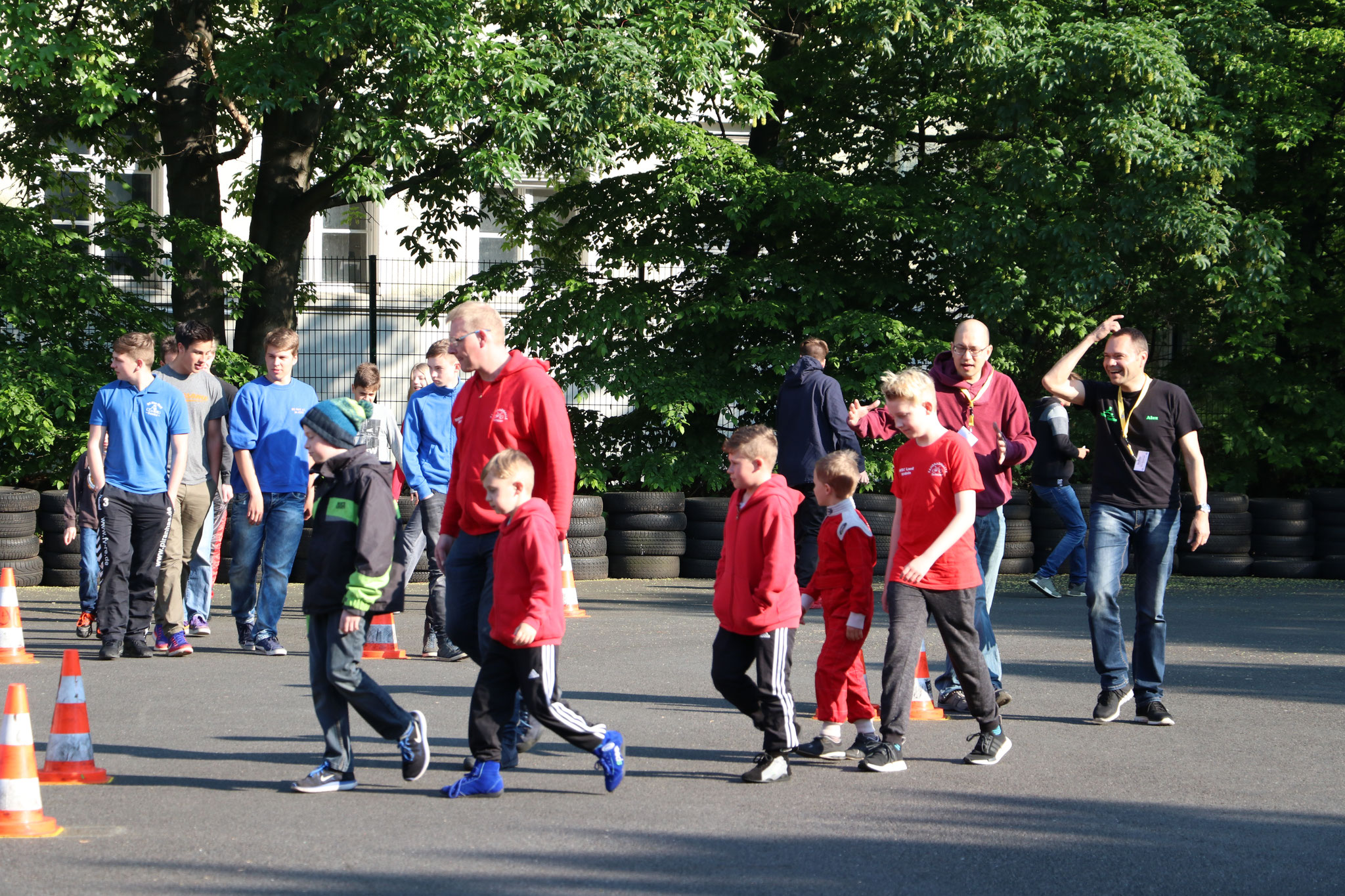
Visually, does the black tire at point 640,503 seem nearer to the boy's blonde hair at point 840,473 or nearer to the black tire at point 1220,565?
Answer: the black tire at point 1220,565

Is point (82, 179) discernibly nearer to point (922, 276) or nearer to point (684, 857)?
point (922, 276)

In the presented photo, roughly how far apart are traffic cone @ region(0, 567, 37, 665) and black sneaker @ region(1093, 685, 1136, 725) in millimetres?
6274

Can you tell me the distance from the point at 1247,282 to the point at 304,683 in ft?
37.0

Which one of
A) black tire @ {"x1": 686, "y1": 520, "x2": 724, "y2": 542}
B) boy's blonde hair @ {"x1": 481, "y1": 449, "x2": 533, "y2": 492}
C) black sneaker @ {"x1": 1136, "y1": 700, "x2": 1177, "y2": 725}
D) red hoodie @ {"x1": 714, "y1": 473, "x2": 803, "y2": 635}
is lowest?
black tire @ {"x1": 686, "y1": 520, "x2": 724, "y2": 542}

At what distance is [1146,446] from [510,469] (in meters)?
3.51

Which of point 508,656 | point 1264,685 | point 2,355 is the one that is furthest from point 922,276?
point 508,656

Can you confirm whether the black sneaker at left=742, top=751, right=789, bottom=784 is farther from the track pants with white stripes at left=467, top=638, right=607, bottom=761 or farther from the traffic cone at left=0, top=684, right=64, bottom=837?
the traffic cone at left=0, top=684, right=64, bottom=837

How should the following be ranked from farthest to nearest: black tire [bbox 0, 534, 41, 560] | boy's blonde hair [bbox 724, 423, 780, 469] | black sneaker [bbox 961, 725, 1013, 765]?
1. black tire [bbox 0, 534, 41, 560]
2. black sneaker [bbox 961, 725, 1013, 765]
3. boy's blonde hair [bbox 724, 423, 780, 469]

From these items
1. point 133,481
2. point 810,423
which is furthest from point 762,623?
point 810,423

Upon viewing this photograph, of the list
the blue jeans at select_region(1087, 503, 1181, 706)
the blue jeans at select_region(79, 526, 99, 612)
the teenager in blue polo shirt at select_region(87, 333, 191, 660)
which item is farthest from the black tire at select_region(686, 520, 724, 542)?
the blue jeans at select_region(1087, 503, 1181, 706)

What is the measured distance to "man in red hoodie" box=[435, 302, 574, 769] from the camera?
5805 mm

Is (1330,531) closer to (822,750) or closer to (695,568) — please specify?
(695,568)

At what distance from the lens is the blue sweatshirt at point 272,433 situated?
9039mm

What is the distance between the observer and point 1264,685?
27.4 ft
